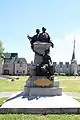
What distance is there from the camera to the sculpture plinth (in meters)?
15.7

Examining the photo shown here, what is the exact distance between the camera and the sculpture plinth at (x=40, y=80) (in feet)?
51.4

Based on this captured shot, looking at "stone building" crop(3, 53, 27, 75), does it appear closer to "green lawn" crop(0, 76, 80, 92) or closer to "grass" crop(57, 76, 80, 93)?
"grass" crop(57, 76, 80, 93)

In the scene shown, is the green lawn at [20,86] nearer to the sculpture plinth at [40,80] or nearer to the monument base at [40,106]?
the sculpture plinth at [40,80]

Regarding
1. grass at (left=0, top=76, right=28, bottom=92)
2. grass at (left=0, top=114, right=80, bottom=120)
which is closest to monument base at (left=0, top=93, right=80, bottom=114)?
grass at (left=0, top=114, right=80, bottom=120)

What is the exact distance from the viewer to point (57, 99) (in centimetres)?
1454

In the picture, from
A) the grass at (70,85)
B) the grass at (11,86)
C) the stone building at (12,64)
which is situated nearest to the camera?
the grass at (11,86)

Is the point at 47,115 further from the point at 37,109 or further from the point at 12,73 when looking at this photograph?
the point at 12,73

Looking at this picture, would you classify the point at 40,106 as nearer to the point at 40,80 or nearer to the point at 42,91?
the point at 42,91

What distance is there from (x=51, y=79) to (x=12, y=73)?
334ft

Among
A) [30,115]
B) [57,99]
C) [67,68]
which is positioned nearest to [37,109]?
[30,115]

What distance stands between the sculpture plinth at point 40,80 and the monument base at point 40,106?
1.25m

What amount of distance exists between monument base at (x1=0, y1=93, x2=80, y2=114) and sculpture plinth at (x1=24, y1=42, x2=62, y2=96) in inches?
49.4

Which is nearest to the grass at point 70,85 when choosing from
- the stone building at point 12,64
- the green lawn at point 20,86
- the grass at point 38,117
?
the green lawn at point 20,86

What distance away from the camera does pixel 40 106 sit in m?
13.0
